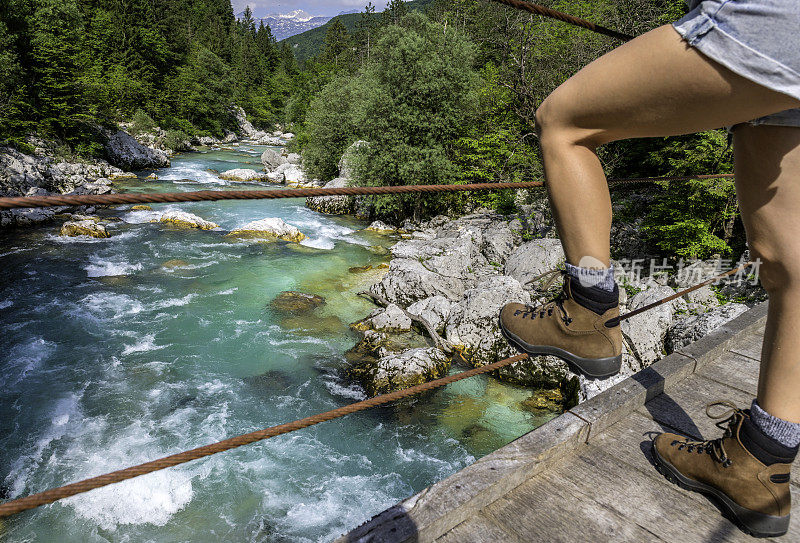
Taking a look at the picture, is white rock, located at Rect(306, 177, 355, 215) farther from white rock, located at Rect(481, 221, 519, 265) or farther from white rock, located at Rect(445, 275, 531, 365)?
white rock, located at Rect(445, 275, 531, 365)

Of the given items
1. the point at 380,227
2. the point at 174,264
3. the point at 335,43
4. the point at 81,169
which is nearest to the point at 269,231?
the point at 174,264

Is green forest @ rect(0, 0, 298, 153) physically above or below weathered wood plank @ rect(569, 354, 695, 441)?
above

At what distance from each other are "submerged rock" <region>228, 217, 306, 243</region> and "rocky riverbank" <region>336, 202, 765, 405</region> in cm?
538

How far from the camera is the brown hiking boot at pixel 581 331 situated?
158 cm

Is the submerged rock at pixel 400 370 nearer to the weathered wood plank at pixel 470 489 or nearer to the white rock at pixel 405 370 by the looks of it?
the white rock at pixel 405 370

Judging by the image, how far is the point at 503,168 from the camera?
1689 cm

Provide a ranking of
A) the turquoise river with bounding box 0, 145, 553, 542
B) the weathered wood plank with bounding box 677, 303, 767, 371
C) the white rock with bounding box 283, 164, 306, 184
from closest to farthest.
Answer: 1. the weathered wood plank with bounding box 677, 303, 767, 371
2. the turquoise river with bounding box 0, 145, 553, 542
3. the white rock with bounding box 283, 164, 306, 184

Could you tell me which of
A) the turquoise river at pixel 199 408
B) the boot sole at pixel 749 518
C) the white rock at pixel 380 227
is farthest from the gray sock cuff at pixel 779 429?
the white rock at pixel 380 227

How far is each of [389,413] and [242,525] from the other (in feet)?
9.28

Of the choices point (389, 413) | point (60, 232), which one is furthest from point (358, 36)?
point (389, 413)

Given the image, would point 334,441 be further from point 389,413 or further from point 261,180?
point 261,180

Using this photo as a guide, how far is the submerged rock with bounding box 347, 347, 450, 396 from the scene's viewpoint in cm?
784

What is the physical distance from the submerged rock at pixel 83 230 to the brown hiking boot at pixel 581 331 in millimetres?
17158

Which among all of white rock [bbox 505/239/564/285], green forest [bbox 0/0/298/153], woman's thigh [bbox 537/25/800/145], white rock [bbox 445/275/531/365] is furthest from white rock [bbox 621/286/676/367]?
green forest [bbox 0/0/298/153]
